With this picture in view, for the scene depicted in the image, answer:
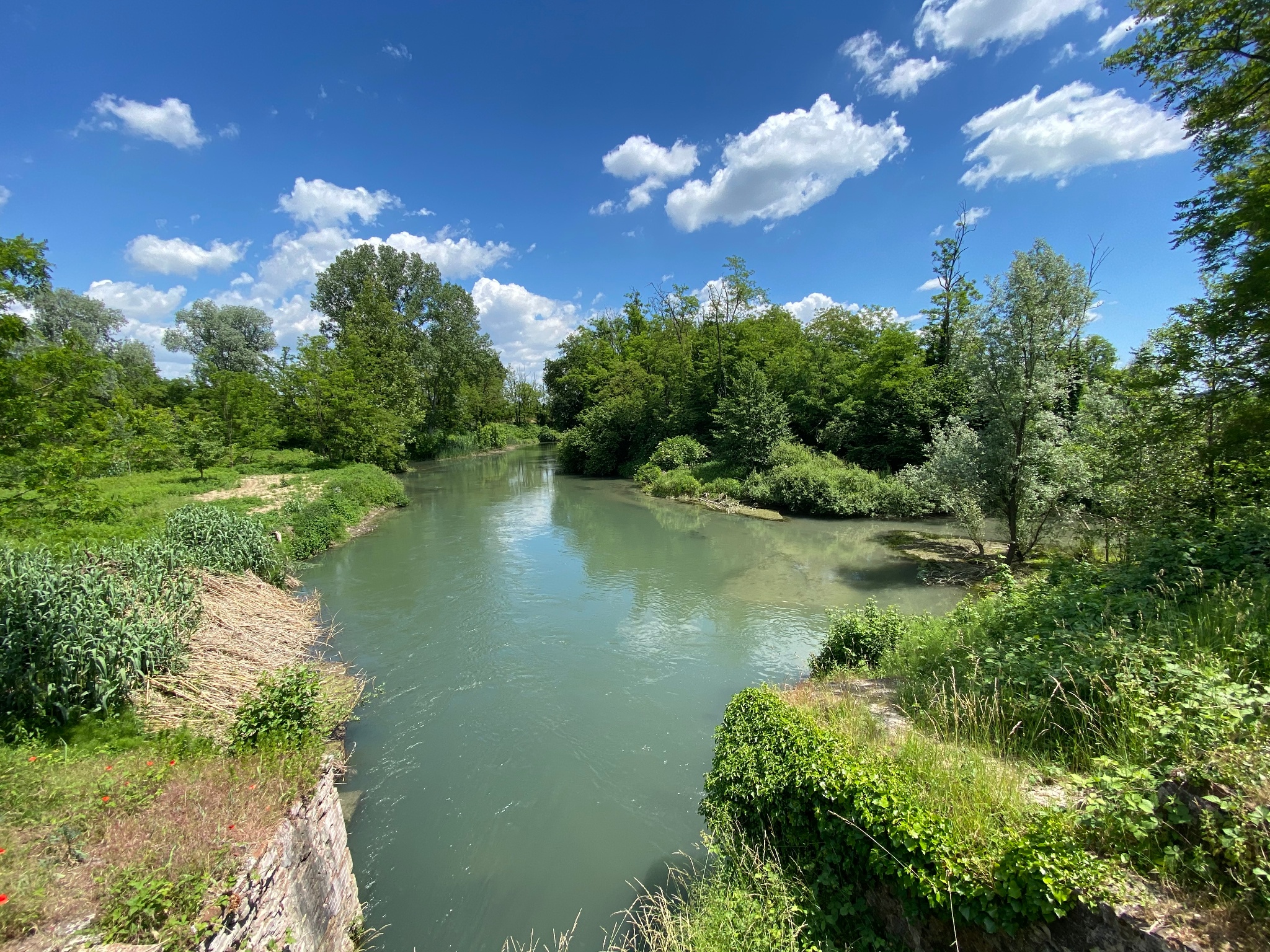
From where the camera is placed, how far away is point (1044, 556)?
15.0 metres

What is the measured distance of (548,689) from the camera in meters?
9.84

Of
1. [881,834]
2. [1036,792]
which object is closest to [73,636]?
[881,834]

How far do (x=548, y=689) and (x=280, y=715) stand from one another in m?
4.54

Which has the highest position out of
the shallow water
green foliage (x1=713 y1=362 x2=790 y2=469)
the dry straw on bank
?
green foliage (x1=713 y1=362 x2=790 y2=469)

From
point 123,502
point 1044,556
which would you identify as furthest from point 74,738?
point 1044,556

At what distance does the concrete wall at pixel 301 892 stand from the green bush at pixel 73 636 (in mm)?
3467

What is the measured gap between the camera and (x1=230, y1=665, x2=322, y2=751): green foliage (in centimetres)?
610

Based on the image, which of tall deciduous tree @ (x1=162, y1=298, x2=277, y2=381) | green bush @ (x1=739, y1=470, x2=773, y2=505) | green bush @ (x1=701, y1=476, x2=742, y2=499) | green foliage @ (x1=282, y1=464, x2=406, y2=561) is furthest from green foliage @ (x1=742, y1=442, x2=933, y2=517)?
tall deciduous tree @ (x1=162, y1=298, x2=277, y2=381)

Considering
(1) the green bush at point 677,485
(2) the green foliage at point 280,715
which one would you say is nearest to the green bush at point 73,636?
(2) the green foliage at point 280,715

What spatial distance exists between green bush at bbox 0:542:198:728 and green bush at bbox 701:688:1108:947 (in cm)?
751

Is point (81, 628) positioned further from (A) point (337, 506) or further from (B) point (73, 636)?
(A) point (337, 506)

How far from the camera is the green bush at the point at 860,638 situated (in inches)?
360

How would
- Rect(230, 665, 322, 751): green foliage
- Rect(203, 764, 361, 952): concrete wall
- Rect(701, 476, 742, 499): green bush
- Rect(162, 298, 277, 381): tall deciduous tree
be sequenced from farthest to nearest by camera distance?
Rect(162, 298, 277, 381): tall deciduous tree < Rect(701, 476, 742, 499): green bush < Rect(230, 665, 322, 751): green foliage < Rect(203, 764, 361, 952): concrete wall

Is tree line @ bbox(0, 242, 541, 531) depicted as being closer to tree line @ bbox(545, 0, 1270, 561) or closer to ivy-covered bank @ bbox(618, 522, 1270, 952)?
ivy-covered bank @ bbox(618, 522, 1270, 952)
